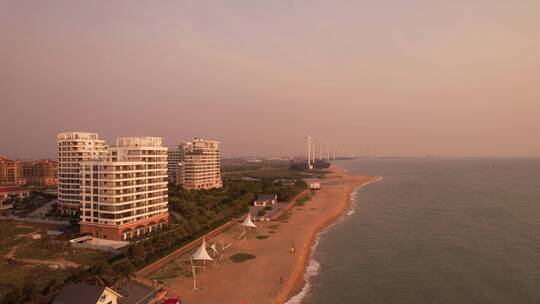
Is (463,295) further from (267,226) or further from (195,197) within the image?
(195,197)

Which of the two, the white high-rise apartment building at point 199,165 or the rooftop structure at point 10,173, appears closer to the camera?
the white high-rise apartment building at point 199,165

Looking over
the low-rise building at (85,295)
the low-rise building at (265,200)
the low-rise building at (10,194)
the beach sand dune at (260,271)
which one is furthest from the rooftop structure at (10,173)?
the low-rise building at (85,295)

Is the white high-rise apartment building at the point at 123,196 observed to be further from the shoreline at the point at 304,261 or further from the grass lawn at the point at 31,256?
the shoreline at the point at 304,261

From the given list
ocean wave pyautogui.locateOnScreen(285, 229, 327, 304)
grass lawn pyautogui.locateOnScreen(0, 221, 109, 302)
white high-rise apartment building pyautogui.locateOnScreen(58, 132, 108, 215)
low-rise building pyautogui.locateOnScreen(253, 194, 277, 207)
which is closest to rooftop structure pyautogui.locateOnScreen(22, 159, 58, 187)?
white high-rise apartment building pyautogui.locateOnScreen(58, 132, 108, 215)

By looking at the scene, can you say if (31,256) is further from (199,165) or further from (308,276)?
(199,165)

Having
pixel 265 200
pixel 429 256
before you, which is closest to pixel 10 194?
pixel 265 200

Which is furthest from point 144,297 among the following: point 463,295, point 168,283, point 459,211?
point 459,211
